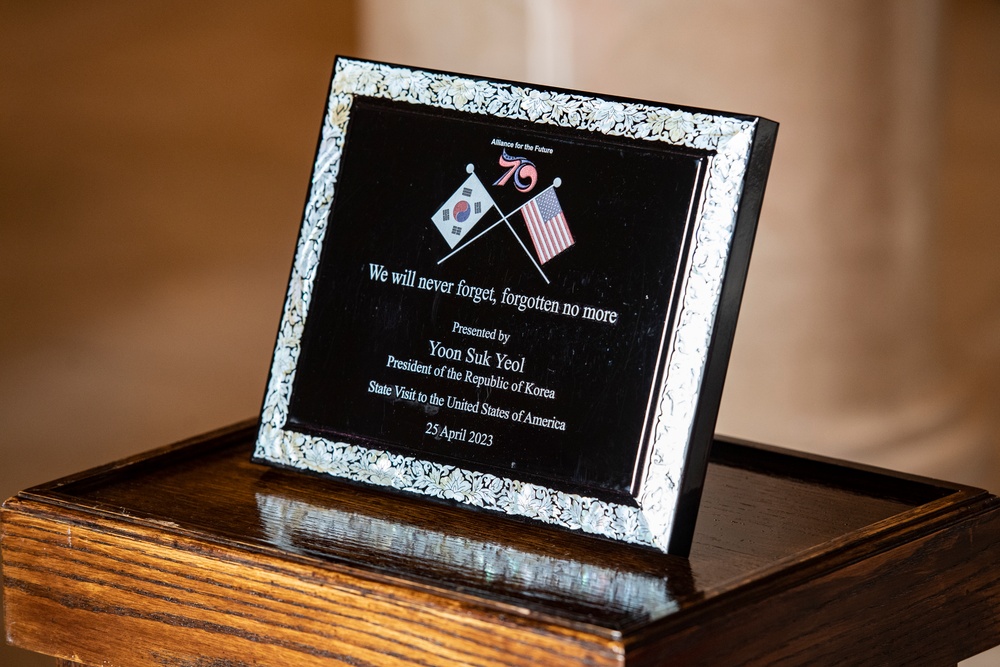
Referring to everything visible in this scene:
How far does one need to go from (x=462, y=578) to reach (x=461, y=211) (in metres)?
0.26

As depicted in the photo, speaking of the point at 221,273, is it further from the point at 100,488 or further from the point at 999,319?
the point at 100,488

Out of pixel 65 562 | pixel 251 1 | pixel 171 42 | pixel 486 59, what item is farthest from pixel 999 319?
pixel 251 1

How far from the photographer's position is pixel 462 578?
0.69 m

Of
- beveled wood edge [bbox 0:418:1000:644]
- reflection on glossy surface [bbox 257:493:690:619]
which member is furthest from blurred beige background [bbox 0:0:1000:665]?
reflection on glossy surface [bbox 257:493:690:619]

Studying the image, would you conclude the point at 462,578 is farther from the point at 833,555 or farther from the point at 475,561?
the point at 833,555

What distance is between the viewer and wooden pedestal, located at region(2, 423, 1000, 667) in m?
0.65

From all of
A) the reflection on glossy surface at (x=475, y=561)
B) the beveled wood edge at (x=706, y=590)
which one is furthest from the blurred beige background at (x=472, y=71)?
the reflection on glossy surface at (x=475, y=561)

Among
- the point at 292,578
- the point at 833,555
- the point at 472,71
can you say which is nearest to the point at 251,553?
the point at 292,578

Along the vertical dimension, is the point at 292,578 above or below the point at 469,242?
below

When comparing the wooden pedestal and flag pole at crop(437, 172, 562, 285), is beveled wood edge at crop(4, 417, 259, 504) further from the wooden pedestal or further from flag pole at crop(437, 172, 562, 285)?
flag pole at crop(437, 172, 562, 285)

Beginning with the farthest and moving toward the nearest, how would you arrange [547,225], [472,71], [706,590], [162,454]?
1. [472,71]
2. [162,454]
3. [547,225]
4. [706,590]

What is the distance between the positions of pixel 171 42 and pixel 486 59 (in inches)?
101

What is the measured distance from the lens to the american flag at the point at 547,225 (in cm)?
80

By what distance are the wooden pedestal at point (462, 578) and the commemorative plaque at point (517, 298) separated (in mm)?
32
